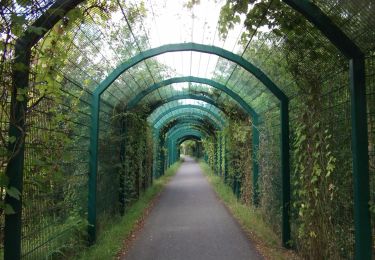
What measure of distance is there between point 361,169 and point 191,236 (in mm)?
4677

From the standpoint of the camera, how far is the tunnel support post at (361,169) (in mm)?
3637

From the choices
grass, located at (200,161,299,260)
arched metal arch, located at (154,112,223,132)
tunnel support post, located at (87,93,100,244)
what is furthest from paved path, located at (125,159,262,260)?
arched metal arch, located at (154,112,223,132)

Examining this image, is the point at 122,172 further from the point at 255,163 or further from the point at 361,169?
the point at 361,169

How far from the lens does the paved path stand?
6.38 meters

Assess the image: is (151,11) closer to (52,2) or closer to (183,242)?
(52,2)

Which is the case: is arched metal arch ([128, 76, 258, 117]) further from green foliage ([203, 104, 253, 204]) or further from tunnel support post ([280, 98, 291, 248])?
tunnel support post ([280, 98, 291, 248])

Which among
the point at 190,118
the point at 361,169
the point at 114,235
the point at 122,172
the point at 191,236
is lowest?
the point at 191,236

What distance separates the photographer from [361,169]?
12.0 ft

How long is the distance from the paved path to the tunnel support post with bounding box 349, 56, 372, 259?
9.19 feet

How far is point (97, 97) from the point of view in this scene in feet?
23.0

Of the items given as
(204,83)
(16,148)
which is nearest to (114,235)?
(16,148)

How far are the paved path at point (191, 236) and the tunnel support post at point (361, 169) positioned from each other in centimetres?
280

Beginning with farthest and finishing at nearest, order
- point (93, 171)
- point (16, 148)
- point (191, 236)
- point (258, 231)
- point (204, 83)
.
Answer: point (204, 83) < point (258, 231) < point (191, 236) < point (93, 171) < point (16, 148)

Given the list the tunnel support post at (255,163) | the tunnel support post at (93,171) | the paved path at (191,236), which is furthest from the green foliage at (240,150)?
the tunnel support post at (93,171)
